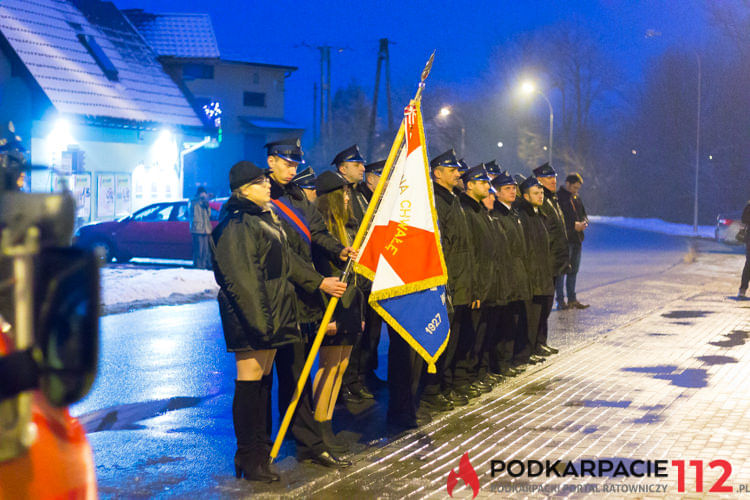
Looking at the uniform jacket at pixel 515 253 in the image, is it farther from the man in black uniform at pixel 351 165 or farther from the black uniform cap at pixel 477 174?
the man in black uniform at pixel 351 165

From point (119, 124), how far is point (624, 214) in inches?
2114

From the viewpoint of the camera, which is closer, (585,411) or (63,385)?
(63,385)

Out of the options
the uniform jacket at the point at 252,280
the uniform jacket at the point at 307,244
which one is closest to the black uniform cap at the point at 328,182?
the uniform jacket at the point at 307,244

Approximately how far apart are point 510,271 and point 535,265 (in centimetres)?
70

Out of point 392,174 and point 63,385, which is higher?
point 392,174

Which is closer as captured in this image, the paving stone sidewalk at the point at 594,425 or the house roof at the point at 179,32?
the paving stone sidewalk at the point at 594,425

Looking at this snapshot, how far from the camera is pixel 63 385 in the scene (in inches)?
92.0

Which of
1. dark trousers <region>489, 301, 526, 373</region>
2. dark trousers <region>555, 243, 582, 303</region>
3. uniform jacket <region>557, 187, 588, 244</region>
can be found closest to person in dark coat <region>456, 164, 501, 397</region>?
dark trousers <region>489, 301, 526, 373</region>

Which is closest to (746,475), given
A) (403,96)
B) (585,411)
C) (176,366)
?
(585,411)

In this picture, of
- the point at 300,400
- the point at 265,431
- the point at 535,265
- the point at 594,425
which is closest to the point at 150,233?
the point at 535,265

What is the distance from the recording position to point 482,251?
862cm

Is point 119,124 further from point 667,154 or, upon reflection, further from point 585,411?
point 667,154

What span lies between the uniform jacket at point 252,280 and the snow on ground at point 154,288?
9.03 m

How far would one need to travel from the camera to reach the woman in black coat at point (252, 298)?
18.2ft
